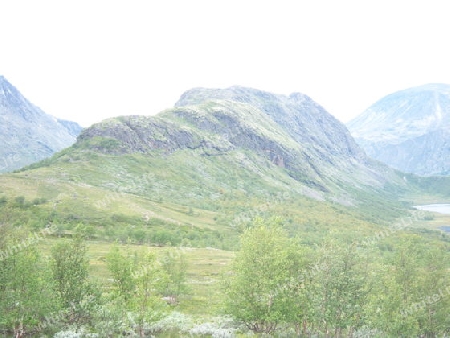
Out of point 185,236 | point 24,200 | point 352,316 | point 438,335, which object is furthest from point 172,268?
point 24,200

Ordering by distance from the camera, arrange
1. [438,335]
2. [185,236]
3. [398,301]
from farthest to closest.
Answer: [185,236], [438,335], [398,301]

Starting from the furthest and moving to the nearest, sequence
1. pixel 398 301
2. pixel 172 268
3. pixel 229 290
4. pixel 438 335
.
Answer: pixel 172 268
pixel 438 335
pixel 398 301
pixel 229 290

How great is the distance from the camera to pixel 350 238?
39.2 meters

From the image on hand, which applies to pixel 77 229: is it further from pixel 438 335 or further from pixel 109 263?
pixel 438 335

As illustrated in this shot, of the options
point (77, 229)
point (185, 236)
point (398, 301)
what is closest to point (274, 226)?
point (398, 301)

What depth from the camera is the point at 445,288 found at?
49.3m

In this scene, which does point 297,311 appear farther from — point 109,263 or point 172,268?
point 172,268

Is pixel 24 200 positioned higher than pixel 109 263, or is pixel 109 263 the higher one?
pixel 24 200

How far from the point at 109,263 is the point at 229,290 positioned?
1495 centimetres

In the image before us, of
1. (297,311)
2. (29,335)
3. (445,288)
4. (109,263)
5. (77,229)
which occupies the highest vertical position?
(77,229)

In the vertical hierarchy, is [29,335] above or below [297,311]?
above

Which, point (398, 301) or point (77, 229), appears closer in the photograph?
point (77, 229)

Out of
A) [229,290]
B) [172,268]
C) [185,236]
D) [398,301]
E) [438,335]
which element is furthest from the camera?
[185,236]

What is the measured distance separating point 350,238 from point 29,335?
35.8 metres
